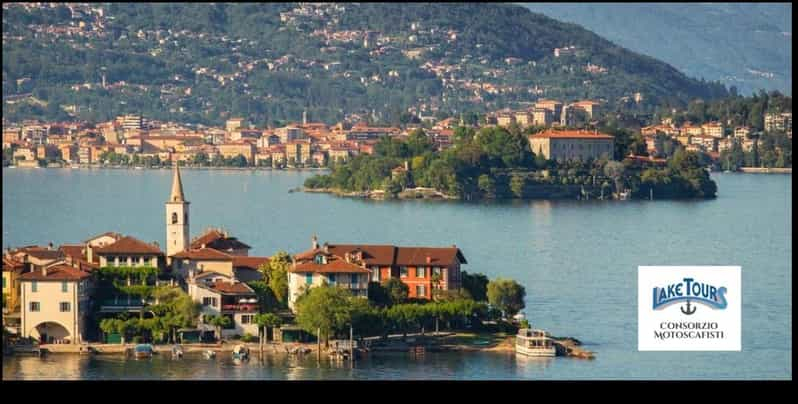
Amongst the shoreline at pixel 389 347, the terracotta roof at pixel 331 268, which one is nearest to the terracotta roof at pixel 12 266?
the shoreline at pixel 389 347

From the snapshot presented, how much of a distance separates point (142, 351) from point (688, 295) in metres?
2.99

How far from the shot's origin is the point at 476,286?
12.2 metres

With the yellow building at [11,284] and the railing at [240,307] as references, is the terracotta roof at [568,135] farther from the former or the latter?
the railing at [240,307]

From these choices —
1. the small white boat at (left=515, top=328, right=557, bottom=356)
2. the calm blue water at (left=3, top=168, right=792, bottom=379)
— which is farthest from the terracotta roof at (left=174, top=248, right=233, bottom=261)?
the small white boat at (left=515, top=328, right=557, bottom=356)

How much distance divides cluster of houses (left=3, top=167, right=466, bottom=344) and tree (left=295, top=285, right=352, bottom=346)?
29 cm

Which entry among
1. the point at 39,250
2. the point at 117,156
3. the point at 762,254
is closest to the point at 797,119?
Answer: the point at 39,250

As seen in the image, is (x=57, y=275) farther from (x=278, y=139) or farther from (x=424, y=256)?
(x=278, y=139)

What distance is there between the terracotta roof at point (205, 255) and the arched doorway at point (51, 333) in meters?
1.22

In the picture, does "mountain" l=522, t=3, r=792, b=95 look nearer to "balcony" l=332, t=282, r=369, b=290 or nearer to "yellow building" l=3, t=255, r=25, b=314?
"balcony" l=332, t=282, r=369, b=290

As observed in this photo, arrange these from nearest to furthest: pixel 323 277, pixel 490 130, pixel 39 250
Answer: pixel 323 277
pixel 39 250
pixel 490 130

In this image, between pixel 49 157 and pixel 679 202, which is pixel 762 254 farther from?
pixel 49 157

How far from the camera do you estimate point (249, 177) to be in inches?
1393

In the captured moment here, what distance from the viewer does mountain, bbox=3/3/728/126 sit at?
2285 inches

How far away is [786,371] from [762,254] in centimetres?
725
